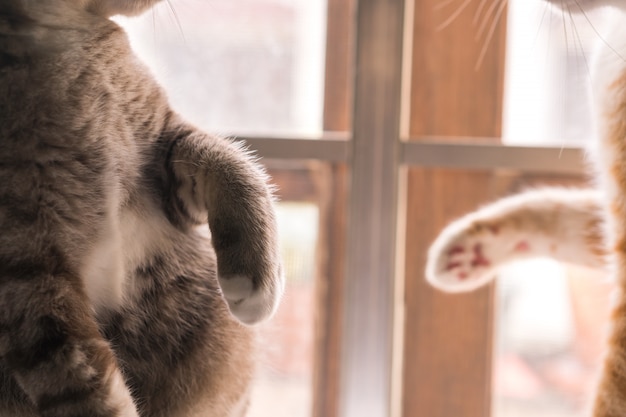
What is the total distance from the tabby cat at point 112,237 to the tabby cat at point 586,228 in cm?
46

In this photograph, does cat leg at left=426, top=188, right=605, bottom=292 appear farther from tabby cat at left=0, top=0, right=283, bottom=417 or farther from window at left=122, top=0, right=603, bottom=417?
tabby cat at left=0, top=0, right=283, bottom=417

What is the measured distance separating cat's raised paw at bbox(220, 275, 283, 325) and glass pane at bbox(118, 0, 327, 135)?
2.84 ft

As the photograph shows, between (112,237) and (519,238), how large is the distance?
756 millimetres

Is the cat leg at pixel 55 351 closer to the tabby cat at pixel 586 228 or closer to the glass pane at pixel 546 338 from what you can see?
the tabby cat at pixel 586 228

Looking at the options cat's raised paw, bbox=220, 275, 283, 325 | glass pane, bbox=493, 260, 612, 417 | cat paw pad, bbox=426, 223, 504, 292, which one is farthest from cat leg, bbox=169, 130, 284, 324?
glass pane, bbox=493, 260, 612, 417

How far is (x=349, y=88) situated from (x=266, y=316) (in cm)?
89

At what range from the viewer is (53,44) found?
30.8 inches

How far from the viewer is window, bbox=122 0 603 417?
150cm

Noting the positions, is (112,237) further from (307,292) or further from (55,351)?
(307,292)

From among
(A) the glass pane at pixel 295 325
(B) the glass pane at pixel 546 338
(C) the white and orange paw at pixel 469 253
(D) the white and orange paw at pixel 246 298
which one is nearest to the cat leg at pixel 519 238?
(C) the white and orange paw at pixel 469 253

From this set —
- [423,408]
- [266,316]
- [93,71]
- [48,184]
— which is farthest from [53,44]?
[423,408]

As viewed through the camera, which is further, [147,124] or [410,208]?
[410,208]

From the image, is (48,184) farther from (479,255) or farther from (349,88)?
(349,88)

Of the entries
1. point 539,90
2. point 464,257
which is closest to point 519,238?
point 464,257
